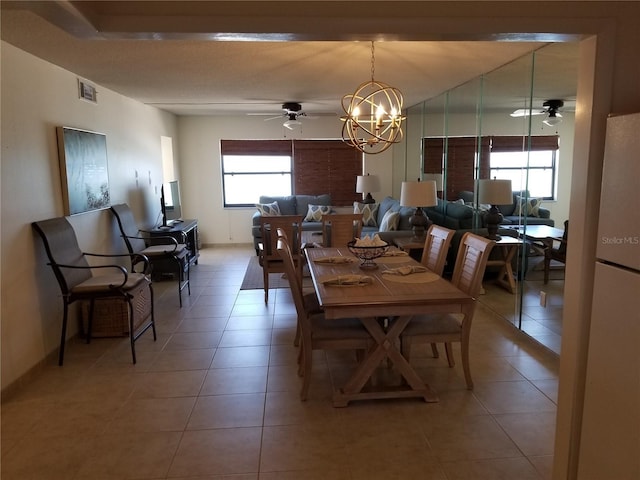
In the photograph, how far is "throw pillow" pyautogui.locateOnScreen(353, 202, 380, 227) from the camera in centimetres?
716

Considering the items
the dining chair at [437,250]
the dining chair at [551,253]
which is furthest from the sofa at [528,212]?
the dining chair at [437,250]

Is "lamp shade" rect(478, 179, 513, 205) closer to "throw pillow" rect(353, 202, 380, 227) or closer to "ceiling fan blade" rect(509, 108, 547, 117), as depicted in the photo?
"ceiling fan blade" rect(509, 108, 547, 117)

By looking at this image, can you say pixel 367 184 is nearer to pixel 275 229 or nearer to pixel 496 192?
pixel 275 229

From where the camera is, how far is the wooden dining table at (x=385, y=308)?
2436 mm

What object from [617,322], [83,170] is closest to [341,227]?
[83,170]

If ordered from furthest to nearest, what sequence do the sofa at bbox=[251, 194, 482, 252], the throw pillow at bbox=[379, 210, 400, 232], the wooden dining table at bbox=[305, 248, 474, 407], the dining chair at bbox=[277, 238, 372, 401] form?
the throw pillow at bbox=[379, 210, 400, 232] → the sofa at bbox=[251, 194, 482, 252] → the dining chair at bbox=[277, 238, 372, 401] → the wooden dining table at bbox=[305, 248, 474, 407]

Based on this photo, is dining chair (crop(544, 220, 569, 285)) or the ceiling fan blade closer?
dining chair (crop(544, 220, 569, 285))

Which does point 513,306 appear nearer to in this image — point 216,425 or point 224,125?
point 216,425

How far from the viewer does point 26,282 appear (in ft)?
10.1

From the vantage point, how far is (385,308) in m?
→ 2.44

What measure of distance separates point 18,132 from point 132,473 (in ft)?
7.70

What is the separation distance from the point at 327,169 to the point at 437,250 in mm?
4875

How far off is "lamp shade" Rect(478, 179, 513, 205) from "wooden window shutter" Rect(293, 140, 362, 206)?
3882 mm

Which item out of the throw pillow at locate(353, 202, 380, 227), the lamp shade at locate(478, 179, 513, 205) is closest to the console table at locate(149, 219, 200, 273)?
the throw pillow at locate(353, 202, 380, 227)
